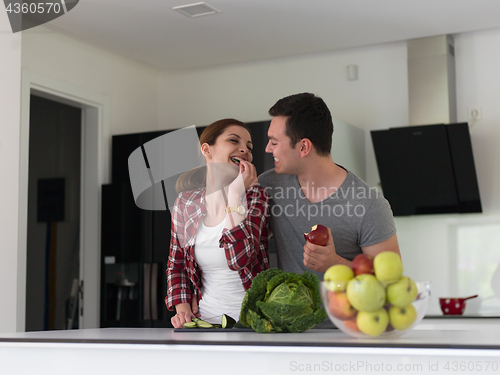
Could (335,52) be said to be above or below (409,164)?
above

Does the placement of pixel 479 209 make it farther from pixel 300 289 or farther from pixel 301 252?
pixel 300 289

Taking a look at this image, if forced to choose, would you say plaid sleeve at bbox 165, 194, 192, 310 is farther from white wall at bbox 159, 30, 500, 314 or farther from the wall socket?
the wall socket

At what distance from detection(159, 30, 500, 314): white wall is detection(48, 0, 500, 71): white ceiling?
0.14 meters

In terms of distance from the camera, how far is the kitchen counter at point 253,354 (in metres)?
1.10

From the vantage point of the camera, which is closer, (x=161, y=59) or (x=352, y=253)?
(x=352, y=253)

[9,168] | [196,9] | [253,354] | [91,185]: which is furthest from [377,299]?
[91,185]

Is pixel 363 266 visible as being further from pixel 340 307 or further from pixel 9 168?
pixel 9 168

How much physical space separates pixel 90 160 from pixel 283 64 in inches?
63.4

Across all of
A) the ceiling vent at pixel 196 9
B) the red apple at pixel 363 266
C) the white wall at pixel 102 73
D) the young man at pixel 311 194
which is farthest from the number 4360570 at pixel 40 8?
the red apple at pixel 363 266

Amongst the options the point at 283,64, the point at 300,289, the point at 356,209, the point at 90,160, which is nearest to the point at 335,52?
the point at 283,64

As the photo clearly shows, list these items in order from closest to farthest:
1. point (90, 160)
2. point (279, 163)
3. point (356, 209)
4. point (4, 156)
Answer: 1. point (356, 209)
2. point (279, 163)
3. point (4, 156)
4. point (90, 160)

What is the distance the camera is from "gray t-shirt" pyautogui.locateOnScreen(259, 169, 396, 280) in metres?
1.82

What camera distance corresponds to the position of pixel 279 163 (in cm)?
195

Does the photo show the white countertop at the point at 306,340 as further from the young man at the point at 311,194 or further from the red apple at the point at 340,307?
the young man at the point at 311,194
